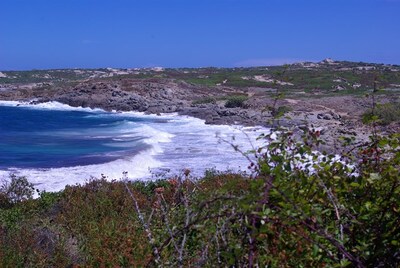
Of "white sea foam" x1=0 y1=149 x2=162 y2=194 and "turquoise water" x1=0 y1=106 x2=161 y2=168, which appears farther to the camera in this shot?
"turquoise water" x1=0 y1=106 x2=161 y2=168

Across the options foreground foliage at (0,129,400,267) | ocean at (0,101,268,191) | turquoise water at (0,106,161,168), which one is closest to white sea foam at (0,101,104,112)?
turquoise water at (0,106,161,168)

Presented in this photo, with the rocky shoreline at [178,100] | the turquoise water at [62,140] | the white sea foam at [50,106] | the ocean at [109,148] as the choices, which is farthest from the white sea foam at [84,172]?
the white sea foam at [50,106]

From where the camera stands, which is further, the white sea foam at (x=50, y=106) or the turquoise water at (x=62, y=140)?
the white sea foam at (x=50, y=106)

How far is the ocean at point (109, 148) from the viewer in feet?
66.9

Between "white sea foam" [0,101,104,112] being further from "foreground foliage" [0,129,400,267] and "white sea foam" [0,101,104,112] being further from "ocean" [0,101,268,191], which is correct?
"foreground foliage" [0,129,400,267]

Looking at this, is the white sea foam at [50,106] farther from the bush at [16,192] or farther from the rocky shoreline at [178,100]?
the bush at [16,192]

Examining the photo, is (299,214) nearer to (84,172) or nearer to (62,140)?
(84,172)

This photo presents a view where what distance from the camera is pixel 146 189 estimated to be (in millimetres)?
11008

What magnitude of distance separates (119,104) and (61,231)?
168 feet

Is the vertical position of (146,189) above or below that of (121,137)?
above

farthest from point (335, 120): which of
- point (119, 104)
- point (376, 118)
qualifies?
point (376, 118)

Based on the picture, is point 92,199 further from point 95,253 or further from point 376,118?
point 376,118

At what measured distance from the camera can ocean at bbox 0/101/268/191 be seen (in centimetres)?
2041

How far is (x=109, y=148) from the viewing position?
28.1 metres
